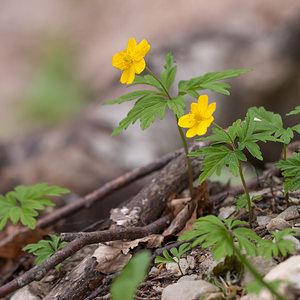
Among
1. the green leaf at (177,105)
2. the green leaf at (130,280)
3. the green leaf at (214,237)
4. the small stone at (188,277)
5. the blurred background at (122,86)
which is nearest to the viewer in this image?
the green leaf at (130,280)

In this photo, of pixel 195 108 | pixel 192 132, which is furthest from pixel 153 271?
pixel 195 108

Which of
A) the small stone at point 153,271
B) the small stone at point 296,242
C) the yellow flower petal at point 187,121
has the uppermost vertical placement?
the yellow flower petal at point 187,121

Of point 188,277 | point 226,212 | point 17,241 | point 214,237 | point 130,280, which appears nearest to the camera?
point 130,280

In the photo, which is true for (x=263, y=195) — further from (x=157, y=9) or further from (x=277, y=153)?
(x=157, y=9)

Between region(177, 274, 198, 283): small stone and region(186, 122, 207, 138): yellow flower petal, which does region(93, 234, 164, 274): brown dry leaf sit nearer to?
region(177, 274, 198, 283): small stone

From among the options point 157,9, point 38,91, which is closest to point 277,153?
point 157,9

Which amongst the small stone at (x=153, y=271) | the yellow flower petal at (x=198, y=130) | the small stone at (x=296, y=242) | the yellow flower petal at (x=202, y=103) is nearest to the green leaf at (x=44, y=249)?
the small stone at (x=153, y=271)

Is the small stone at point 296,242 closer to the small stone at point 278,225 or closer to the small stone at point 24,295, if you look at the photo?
the small stone at point 278,225

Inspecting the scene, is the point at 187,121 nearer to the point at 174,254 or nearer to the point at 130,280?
the point at 174,254
